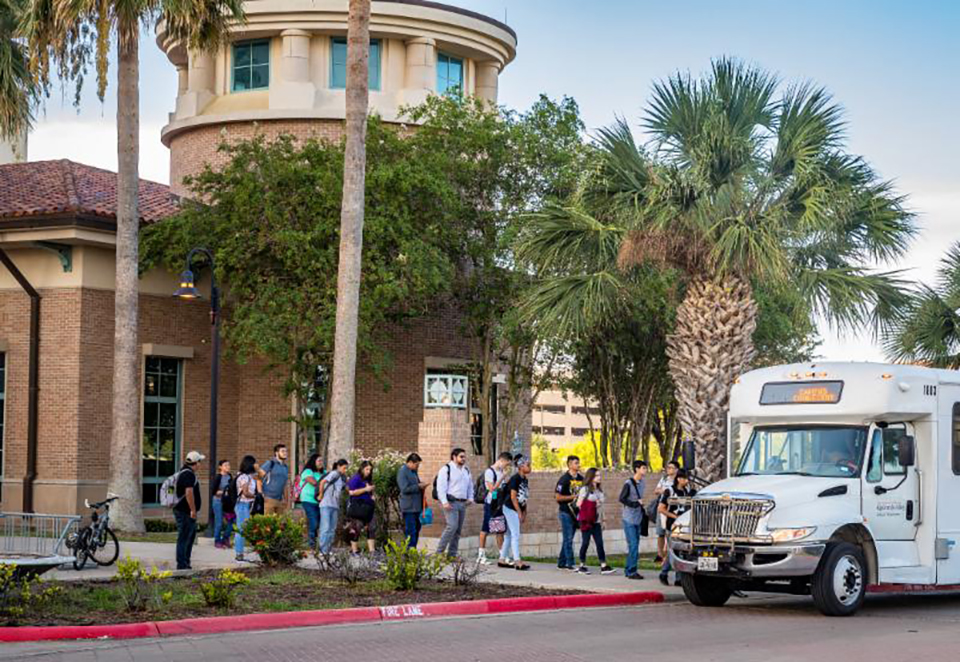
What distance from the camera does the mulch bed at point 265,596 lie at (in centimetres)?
1538

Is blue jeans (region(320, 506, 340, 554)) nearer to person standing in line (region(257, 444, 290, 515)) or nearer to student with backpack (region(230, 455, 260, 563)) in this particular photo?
student with backpack (region(230, 455, 260, 563))

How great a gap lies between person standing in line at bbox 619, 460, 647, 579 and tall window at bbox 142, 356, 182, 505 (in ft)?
52.1

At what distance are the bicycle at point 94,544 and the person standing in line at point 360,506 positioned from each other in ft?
11.9

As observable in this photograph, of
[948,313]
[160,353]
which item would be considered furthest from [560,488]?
[160,353]

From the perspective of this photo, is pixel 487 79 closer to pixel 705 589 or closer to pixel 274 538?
pixel 274 538

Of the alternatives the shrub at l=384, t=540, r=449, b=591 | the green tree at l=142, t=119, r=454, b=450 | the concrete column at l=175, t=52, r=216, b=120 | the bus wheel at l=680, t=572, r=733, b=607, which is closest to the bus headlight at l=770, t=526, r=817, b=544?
the bus wheel at l=680, t=572, r=733, b=607

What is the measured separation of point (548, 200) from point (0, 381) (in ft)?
47.9

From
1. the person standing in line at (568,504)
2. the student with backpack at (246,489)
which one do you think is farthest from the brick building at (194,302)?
the student with backpack at (246,489)

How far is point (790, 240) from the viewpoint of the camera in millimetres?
25219

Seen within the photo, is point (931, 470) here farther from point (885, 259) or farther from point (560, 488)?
point (885, 259)

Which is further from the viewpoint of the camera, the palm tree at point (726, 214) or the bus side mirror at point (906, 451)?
the palm tree at point (726, 214)

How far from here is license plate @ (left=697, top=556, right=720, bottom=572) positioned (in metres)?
17.5

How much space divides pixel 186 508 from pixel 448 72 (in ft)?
83.8

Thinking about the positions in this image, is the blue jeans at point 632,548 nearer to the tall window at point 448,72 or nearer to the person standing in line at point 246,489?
the person standing in line at point 246,489
